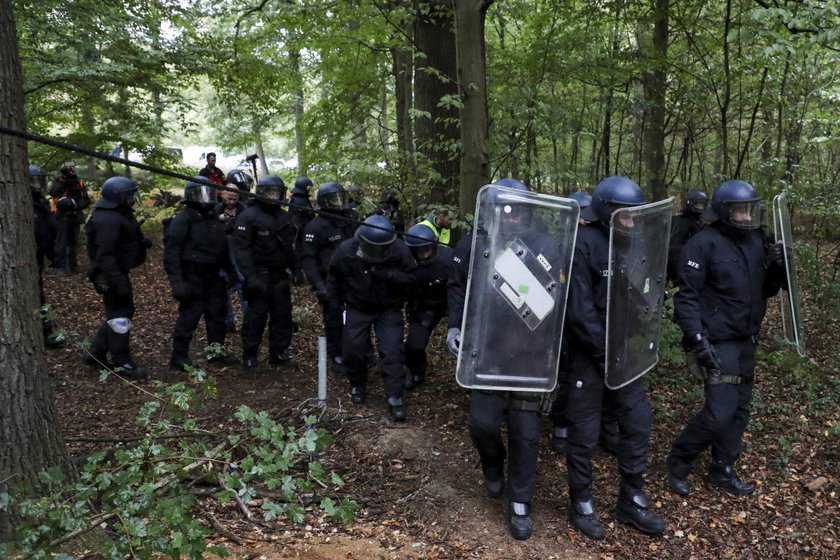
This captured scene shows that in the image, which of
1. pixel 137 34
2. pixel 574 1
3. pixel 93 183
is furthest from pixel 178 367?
pixel 93 183

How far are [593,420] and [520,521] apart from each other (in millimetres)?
789

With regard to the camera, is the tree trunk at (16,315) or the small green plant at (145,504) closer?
the small green plant at (145,504)

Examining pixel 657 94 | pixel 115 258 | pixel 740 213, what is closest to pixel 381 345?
pixel 115 258

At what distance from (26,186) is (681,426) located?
5.40 meters

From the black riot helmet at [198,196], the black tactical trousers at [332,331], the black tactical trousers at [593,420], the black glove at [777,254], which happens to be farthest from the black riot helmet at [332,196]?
the black glove at [777,254]

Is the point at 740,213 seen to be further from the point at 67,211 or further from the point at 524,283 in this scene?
the point at 67,211

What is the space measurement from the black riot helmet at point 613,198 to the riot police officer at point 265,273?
160 inches

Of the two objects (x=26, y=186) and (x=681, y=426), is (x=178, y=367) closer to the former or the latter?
(x=26, y=186)

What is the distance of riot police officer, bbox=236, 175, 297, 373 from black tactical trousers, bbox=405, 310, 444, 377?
1.54 m

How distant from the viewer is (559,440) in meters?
5.56

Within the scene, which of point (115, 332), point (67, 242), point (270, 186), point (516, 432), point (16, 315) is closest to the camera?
point (16, 315)

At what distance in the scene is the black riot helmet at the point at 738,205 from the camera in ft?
15.1

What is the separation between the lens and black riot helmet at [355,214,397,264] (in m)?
5.84

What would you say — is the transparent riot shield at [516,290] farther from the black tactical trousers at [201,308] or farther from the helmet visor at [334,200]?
the black tactical trousers at [201,308]
